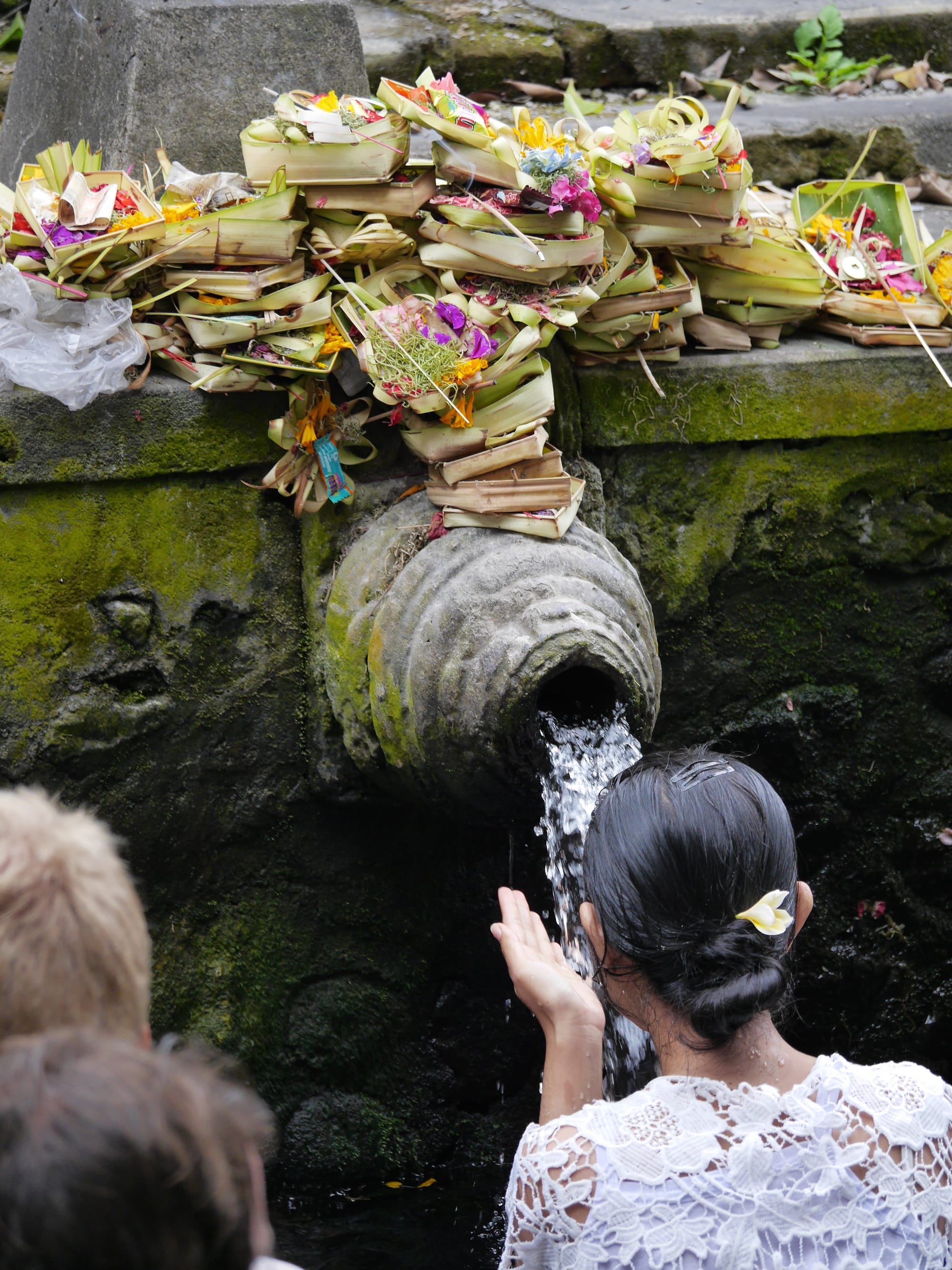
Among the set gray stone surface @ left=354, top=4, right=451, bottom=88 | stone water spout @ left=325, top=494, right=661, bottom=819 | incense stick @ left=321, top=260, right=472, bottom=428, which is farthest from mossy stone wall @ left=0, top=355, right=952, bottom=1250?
gray stone surface @ left=354, top=4, right=451, bottom=88

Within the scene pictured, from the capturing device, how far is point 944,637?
327cm

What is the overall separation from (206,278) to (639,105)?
7.41 ft

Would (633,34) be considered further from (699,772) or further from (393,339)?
(699,772)

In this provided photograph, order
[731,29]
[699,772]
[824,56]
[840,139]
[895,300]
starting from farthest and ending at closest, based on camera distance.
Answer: [824,56], [731,29], [840,139], [895,300], [699,772]

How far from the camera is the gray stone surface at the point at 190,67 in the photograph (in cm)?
273

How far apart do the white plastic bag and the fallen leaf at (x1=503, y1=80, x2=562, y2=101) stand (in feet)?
6.90

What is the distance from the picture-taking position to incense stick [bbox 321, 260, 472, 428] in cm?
238

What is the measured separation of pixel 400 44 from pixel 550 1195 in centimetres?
355

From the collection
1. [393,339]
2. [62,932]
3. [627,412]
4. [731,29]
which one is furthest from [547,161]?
[731,29]

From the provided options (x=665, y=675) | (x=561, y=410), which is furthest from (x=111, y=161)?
(x=665, y=675)

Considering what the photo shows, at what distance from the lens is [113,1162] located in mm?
807

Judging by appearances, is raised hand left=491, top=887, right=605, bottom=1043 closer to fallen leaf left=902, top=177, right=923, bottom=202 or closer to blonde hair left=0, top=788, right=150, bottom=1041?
blonde hair left=0, top=788, right=150, bottom=1041

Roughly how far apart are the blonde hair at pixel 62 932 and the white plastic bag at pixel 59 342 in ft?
4.85

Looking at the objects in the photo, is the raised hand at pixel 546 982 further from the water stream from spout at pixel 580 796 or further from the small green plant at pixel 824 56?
the small green plant at pixel 824 56
